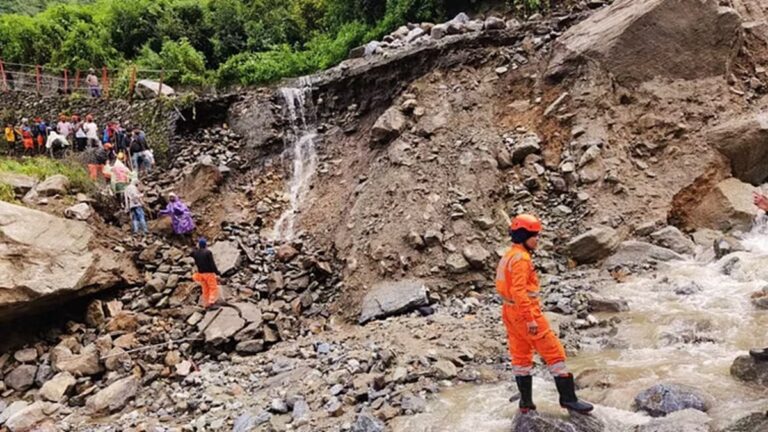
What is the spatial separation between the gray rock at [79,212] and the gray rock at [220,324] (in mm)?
4278

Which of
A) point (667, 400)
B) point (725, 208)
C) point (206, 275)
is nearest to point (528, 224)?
point (667, 400)

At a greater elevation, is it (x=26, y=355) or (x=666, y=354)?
(x=666, y=354)

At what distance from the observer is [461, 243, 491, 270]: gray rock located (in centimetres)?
1009

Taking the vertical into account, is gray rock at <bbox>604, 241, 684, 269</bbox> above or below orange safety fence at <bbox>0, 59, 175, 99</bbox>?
below

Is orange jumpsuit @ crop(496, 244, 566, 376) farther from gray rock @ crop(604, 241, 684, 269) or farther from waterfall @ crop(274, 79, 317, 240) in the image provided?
waterfall @ crop(274, 79, 317, 240)

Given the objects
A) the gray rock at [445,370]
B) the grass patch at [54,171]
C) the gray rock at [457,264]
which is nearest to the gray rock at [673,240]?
the gray rock at [457,264]

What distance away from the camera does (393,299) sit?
9703 mm

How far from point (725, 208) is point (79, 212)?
44.9ft

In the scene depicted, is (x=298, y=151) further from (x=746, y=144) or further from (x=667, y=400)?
(x=667, y=400)

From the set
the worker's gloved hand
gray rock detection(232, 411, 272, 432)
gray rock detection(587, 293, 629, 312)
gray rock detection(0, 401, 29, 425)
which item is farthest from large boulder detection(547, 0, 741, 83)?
gray rock detection(0, 401, 29, 425)

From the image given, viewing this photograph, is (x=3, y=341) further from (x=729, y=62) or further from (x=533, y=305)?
(x=729, y=62)

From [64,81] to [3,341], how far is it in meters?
15.5

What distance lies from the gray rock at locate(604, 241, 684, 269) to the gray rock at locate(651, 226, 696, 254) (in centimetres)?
24

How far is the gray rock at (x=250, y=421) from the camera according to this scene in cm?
663
